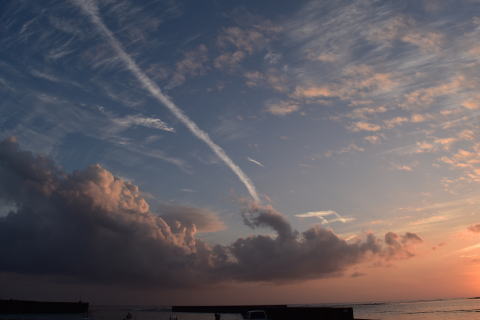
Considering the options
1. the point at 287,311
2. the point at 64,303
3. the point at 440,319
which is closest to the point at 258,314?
the point at 287,311

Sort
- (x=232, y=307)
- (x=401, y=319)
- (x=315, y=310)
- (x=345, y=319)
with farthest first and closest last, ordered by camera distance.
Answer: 1. (x=232, y=307)
2. (x=401, y=319)
3. (x=315, y=310)
4. (x=345, y=319)

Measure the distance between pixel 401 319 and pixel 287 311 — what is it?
7215 cm

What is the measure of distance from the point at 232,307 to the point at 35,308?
107117 millimetres

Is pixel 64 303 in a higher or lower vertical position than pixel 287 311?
lower

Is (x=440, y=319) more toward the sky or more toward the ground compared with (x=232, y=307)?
more toward the sky

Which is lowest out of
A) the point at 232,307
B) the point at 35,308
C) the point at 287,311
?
the point at 232,307

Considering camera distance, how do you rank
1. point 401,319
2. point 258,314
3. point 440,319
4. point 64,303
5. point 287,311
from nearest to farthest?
point 258,314
point 287,311
point 440,319
point 401,319
point 64,303

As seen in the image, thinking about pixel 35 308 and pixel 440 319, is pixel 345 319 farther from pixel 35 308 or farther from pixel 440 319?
pixel 35 308

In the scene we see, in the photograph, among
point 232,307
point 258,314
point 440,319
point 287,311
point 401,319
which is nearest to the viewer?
point 258,314

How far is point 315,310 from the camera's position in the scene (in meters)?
42.8

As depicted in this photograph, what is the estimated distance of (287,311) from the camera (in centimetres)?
4816

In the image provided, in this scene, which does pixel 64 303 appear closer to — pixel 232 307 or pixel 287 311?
pixel 232 307

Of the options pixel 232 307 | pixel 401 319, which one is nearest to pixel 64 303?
pixel 232 307

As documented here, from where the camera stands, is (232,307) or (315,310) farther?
(232,307)
